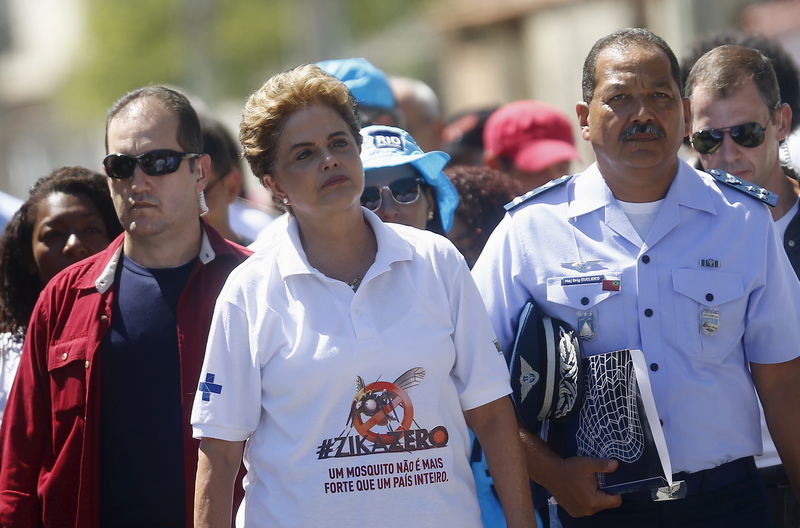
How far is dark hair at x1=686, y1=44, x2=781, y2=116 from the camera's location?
4.40m

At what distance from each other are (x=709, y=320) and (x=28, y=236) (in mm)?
2633

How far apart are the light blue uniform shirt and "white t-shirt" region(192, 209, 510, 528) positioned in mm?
347

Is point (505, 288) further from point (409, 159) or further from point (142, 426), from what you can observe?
point (142, 426)

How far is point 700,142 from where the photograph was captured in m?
4.39

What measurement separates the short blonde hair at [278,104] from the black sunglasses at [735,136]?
4.64 feet

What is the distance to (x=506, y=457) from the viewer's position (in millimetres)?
3404

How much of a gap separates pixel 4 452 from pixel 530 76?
41.2 feet

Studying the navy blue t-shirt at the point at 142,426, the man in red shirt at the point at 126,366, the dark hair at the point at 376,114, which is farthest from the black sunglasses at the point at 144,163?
the dark hair at the point at 376,114

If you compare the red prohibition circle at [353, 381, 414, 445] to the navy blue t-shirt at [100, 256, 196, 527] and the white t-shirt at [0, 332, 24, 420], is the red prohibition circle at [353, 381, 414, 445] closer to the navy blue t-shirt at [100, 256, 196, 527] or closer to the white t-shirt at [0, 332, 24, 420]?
the navy blue t-shirt at [100, 256, 196, 527]

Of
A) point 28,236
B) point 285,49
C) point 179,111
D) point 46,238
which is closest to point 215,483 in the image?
point 179,111

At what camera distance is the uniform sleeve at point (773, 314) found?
361 cm

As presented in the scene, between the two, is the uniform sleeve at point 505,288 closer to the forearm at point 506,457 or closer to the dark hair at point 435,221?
the forearm at point 506,457

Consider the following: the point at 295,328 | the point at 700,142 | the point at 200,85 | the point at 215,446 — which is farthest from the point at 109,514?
the point at 200,85

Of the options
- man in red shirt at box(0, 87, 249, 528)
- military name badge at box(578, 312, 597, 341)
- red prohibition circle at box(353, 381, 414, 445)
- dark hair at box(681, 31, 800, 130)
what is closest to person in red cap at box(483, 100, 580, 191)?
dark hair at box(681, 31, 800, 130)
